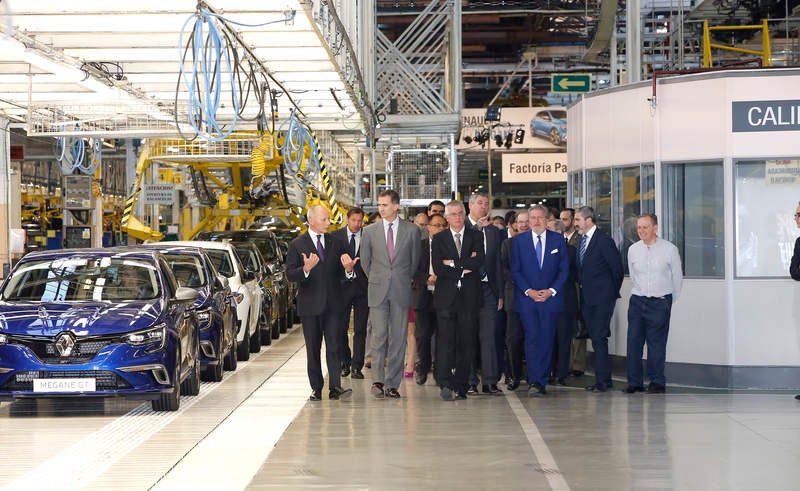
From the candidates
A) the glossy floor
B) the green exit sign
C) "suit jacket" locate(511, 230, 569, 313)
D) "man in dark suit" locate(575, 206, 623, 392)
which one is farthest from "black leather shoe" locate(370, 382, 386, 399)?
the green exit sign

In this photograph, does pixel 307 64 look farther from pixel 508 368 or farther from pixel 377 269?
pixel 508 368

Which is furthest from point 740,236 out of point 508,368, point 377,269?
point 377,269

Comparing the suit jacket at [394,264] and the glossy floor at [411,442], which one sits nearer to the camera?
the glossy floor at [411,442]

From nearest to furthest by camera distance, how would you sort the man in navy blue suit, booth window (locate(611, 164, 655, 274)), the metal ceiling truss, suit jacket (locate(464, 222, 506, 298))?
suit jacket (locate(464, 222, 506, 298)), the man in navy blue suit, booth window (locate(611, 164, 655, 274)), the metal ceiling truss

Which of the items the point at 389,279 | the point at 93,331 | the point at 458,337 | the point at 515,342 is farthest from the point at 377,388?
the point at 93,331

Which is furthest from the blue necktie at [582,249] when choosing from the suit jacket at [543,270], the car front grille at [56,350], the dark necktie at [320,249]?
the car front grille at [56,350]

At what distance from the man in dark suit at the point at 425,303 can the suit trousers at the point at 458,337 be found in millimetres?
461

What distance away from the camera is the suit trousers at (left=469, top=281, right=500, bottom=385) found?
11891mm

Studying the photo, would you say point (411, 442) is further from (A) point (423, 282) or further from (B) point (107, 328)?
(A) point (423, 282)

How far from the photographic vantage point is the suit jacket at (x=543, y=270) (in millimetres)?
12094

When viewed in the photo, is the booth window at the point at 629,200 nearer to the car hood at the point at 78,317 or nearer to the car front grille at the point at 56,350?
the car hood at the point at 78,317

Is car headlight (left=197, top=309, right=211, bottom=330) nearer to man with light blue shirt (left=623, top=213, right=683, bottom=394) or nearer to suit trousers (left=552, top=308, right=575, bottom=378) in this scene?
suit trousers (left=552, top=308, right=575, bottom=378)

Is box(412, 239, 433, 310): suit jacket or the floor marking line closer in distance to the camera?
the floor marking line

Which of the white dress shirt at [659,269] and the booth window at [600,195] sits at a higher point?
the booth window at [600,195]
